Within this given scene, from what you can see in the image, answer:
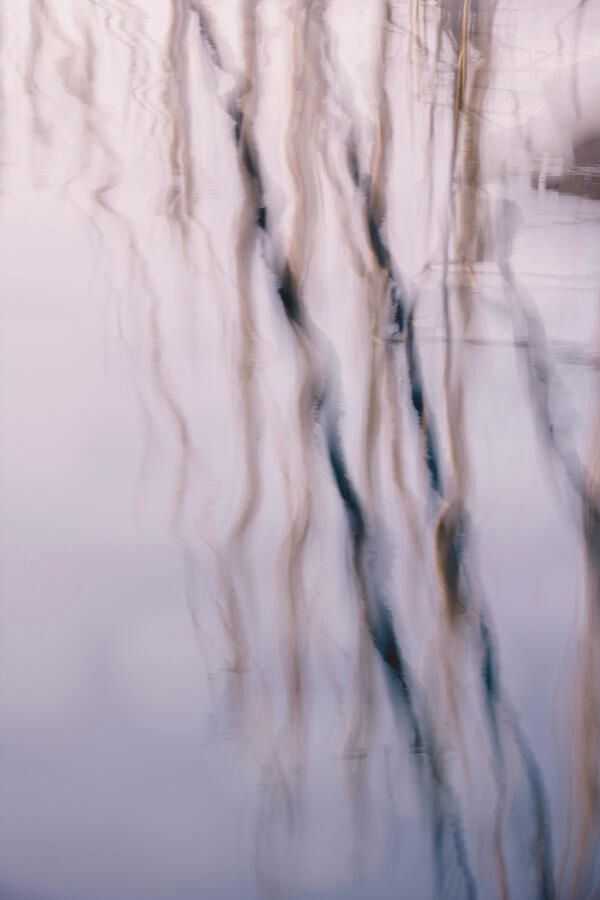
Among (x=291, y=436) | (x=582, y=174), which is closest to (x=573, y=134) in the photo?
(x=582, y=174)

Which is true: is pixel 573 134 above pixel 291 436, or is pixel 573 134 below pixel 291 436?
above

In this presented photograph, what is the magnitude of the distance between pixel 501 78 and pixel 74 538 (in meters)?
0.42

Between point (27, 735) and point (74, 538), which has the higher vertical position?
point (74, 538)

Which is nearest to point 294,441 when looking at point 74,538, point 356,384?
point 356,384

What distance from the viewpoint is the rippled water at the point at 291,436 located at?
0.56 meters

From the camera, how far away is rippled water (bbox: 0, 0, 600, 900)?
0.56m

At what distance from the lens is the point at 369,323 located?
575mm

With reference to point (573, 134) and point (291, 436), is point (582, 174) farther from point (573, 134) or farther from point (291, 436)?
point (291, 436)

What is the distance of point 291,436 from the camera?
57 cm

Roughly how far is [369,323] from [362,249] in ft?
0.16

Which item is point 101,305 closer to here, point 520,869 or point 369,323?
point 369,323

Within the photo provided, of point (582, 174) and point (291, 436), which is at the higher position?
point (582, 174)

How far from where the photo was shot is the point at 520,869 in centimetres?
60

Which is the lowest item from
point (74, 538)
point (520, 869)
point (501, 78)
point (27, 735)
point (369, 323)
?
point (520, 869)
